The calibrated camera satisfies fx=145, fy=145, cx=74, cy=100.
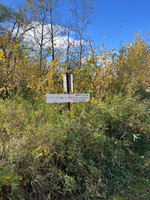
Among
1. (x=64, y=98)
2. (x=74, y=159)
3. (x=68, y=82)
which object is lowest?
(x=74, y=159)

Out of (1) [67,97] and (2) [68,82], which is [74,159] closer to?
(1) [67,97]

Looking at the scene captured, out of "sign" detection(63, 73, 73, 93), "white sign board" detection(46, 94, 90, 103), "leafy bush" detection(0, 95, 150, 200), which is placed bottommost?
"leafy bush" detection(0, 95, 150, 200)

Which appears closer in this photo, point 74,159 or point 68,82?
point 74,159

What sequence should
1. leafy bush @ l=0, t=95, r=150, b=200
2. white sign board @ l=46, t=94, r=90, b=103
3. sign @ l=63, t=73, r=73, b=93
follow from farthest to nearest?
sign @ l=63, t=73, r=73, b=93 < white sign board @ l=46, t=94, r=90, b=103 < leafy bush @ l=0, t=95, r=150, b=200

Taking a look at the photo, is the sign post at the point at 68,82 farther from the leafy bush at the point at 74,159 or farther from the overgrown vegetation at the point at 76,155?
the leafy bush at the point at 74,159

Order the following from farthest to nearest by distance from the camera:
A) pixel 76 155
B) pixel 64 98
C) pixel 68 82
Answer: pixel 68 82, pixel 64 98, pixel 76 155

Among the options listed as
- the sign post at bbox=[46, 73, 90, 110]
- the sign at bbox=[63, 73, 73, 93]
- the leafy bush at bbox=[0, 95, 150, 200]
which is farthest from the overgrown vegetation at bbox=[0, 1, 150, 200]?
the sign at bbox=[63, 73, 73, 93]

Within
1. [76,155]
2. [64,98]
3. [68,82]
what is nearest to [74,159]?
[76,155]

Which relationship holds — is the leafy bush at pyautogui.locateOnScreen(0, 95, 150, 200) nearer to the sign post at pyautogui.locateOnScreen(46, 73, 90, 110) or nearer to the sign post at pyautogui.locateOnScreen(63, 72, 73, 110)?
the sign post at pyautogui.locateOnScreen(46, 73, 90, 110)

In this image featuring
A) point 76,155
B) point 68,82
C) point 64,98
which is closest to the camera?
point 76,155

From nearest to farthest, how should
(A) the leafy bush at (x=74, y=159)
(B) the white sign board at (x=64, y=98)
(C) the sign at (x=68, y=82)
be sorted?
1. (A) the leafy bush at (x=74, y=159)
2. (B) the white sign board at (x=64, y=98)
3. (C) the sign at (x=68, y=82)

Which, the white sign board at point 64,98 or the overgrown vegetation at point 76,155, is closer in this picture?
the overgrown vegetation at point 76,155

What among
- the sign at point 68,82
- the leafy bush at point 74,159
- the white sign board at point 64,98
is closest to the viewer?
the leafy bush at point 74,159

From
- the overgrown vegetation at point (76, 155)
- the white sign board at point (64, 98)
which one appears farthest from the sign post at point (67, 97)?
the overgrown vegetation at point (76, 155)
